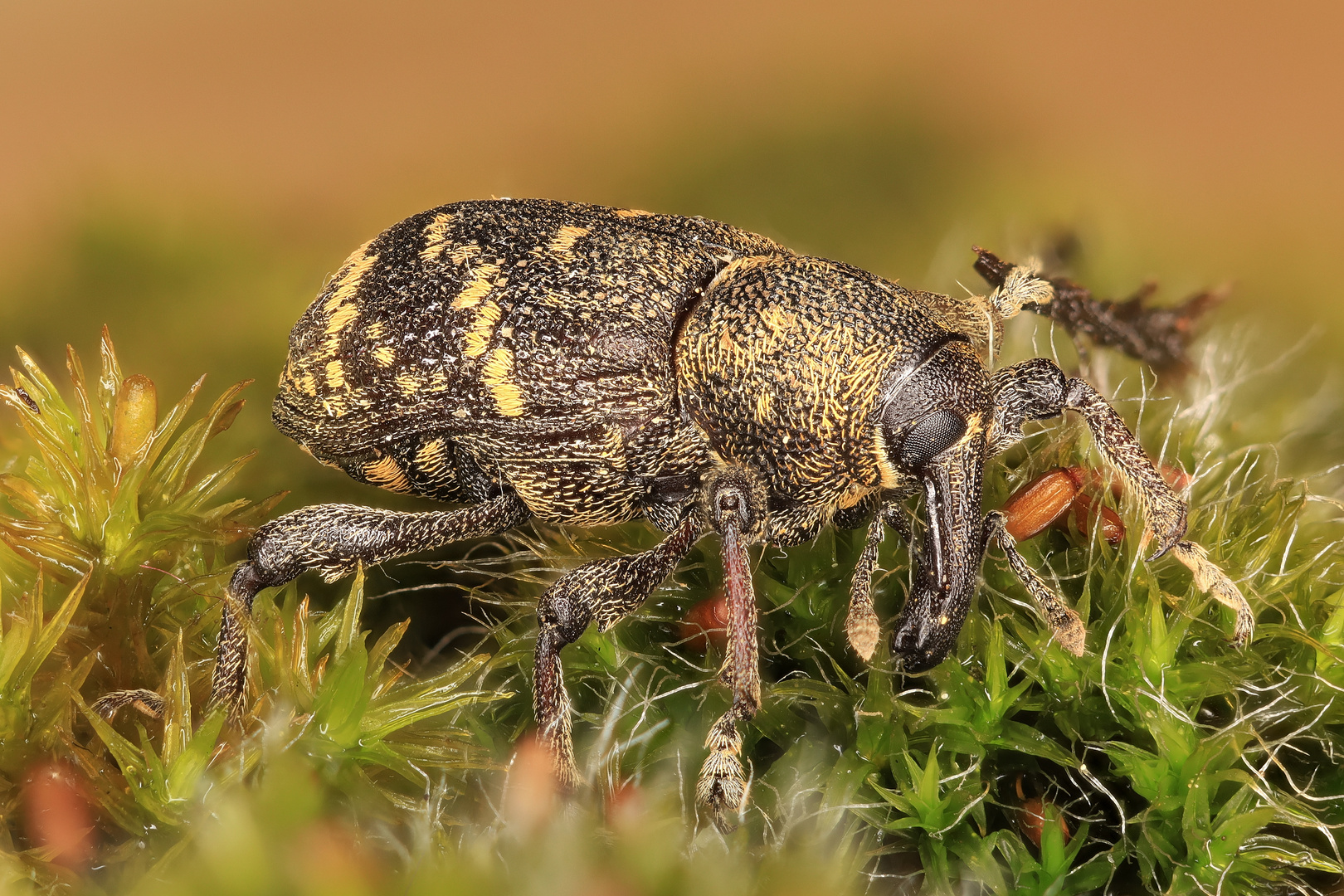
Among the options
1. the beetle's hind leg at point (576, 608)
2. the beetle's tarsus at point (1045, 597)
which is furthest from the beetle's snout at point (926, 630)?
the beetle's hind leg at point (576, 608)

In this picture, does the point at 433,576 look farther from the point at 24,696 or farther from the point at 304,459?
the point at 24,696

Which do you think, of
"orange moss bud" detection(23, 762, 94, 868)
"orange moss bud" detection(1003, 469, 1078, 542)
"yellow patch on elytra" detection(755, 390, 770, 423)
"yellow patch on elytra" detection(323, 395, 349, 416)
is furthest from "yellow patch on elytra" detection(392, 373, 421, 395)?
"orange moss bud" detection(1003, 469, 1078, 542)

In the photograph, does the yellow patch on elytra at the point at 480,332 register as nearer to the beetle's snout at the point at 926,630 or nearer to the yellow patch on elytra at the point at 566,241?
the yellow patch on elytra at the point at 566,241

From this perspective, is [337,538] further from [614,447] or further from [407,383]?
[614,447]

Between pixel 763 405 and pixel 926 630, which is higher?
pixel 763 405

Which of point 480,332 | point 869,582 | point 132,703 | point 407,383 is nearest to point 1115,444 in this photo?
point 869,582

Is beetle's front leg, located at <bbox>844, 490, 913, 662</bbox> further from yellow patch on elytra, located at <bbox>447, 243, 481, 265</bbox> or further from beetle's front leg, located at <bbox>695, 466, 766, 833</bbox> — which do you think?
yellow patch on elytra, located at <bbox>447, 243, 481, 265</bbox>

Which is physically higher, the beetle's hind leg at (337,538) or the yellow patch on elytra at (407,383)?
the yellow patch on elytra at (407,383)
